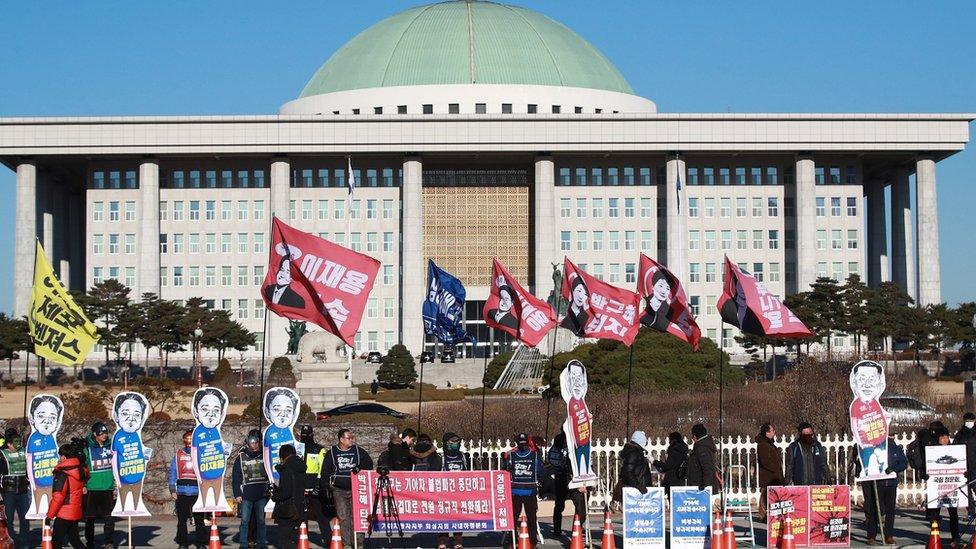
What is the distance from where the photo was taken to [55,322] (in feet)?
85.9

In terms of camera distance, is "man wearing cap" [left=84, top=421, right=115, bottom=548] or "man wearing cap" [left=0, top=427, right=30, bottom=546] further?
"man wearing cap" [left=0, top=427, right=30, bottom=546]

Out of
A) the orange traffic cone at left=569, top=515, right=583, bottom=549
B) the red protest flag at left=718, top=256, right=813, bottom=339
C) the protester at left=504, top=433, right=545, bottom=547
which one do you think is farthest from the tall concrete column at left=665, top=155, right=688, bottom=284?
the orange traffic cone at left=569, top=515, right=583, bottom=549

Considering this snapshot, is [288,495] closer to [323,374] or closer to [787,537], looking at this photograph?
[787,537]

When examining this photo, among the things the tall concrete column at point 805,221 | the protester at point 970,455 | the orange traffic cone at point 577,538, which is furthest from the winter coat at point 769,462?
the tall concrete column at point 805,221

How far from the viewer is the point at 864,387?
24.4 m

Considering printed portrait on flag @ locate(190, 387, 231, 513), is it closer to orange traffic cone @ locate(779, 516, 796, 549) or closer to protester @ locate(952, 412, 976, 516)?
orange traffic cone @ locate(779, 516, 796, 549)

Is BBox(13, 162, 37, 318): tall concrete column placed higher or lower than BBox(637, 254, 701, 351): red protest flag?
higher

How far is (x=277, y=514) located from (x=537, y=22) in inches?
4206

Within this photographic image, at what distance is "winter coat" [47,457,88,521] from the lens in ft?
71.1

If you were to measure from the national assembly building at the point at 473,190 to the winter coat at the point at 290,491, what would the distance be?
80.7 meters

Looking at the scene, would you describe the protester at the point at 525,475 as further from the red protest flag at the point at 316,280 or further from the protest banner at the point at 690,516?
the red protest flag at the point at 316,280

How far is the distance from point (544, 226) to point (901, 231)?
28886 mm

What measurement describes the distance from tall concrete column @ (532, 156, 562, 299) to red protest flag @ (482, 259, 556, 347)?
76940 mm

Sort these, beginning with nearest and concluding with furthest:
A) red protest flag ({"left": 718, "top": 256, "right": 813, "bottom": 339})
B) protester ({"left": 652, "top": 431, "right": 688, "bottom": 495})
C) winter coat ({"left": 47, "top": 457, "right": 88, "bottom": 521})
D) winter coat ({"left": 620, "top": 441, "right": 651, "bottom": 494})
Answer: winter coat ({"left": 47, "top": 457, "right": 88, "bottom": 521})
winter coat ({"left": 620, "top": 441, "right": 651, "bottom": 494})
protester ({"left": 652, "top": 431, "right": 688, "bottom": 495})
red protest flag ({"left": 718, "top": 256, "right": 813, "bottom": 339})
